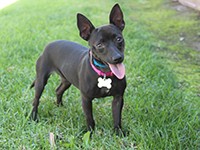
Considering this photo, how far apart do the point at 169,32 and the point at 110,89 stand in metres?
3.98

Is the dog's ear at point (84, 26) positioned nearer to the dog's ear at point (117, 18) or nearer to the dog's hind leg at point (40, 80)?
the dog's ear at point (117, 18)

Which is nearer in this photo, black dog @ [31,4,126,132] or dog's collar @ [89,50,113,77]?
black dog @ [31,4,126,132]

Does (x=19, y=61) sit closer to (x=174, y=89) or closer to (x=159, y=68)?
(x=159, y=68)

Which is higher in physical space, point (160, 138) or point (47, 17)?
point (160, 138)

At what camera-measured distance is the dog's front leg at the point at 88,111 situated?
3.06 meters

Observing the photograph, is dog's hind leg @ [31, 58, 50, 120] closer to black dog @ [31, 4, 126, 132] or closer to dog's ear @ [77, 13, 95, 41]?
black dog @ [31, 4, 126, 132]

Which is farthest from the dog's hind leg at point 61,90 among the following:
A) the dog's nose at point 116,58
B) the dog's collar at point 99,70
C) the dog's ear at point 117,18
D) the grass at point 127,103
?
the dog's nose at point 116,58

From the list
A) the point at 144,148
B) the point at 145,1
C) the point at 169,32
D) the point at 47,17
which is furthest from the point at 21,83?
Result: the point at 145,1

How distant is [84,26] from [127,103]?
1.06 meters

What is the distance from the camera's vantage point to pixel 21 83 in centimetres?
426

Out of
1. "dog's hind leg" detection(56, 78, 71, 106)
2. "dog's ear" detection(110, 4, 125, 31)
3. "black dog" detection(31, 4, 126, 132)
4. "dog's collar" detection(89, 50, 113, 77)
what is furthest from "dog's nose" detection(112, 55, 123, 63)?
"dog's hind leg" detection(56, 78, 71, 106)

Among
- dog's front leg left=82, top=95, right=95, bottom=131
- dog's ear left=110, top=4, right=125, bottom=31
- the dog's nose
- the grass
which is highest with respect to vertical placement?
dog's ear left=110, top=4, right=125, bottom=31

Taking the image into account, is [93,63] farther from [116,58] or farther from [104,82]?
[116,58]

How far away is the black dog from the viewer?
9.09 feet
